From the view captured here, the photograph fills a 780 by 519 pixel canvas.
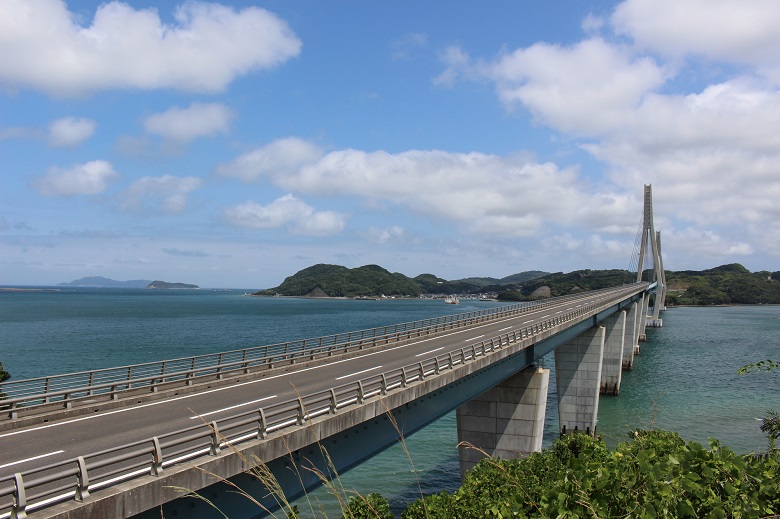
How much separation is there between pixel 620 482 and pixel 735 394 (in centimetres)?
5940

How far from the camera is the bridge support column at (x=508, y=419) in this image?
99.9 ft

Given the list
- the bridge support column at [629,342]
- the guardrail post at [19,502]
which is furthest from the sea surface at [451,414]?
the guardrail post at [19,502]

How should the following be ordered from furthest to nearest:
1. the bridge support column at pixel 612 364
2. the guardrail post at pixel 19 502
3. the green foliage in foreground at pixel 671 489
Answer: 1. the bridge support column at pixel 612 364
2. the guardrail post at pixel 19 502
3. the green foliage in foreground at pixel 671 489

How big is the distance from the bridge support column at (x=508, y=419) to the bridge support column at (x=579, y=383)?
51.1 ft

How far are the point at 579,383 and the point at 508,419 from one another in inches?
749

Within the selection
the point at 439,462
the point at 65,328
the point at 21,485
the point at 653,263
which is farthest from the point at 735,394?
the point at 65,328

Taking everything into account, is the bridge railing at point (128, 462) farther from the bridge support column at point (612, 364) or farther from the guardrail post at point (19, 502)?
the bridge support column at point (612, 364)

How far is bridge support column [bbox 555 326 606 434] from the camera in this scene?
4597 cm

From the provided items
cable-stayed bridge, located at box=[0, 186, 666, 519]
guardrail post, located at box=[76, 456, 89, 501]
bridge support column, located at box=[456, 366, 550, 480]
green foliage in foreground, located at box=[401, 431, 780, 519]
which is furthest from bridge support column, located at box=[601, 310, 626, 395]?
green foliage in foreground, located at box=[401, 431, 780, 519]

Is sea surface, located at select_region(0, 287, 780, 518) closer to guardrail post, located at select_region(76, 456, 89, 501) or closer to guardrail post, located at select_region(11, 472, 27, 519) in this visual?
guardrail post, located at select_region(76, 456, 89, 501)

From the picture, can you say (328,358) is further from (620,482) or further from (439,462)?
(620,482)

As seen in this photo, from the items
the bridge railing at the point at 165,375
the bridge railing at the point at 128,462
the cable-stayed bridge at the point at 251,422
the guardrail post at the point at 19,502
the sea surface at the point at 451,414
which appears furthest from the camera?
the sea surface at the point at 451,414

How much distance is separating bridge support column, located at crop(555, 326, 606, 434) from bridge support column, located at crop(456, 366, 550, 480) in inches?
613

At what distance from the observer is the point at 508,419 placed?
30.9m
